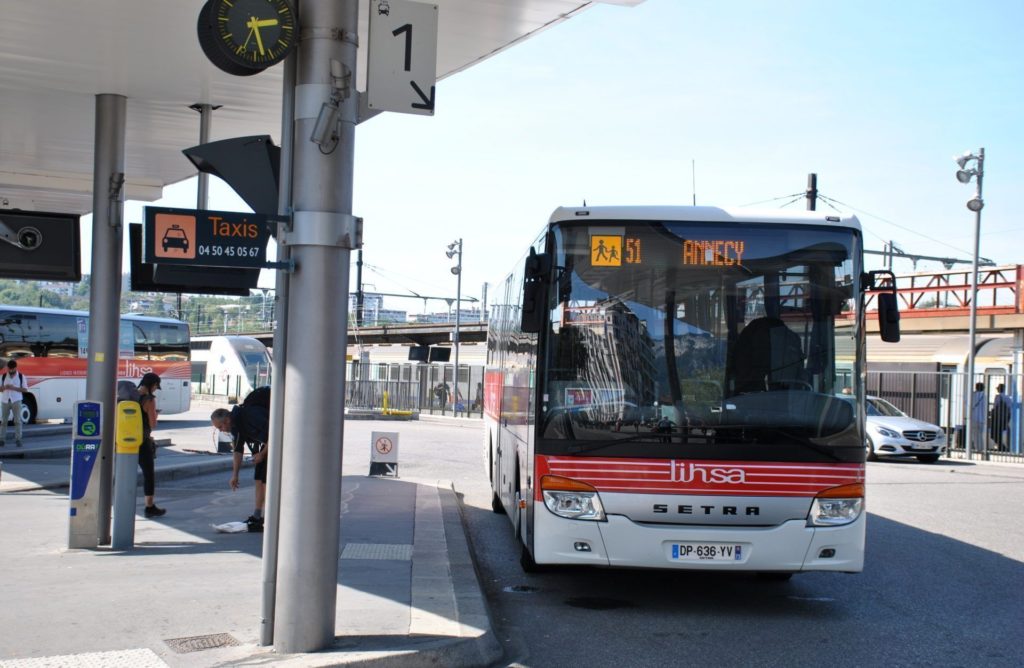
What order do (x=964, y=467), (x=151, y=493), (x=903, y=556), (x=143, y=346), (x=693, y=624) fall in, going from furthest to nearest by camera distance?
(x=143, y=346), (x=964, y=467), (x=151, y=493), (x=903, y=556), (x=693, y=624)

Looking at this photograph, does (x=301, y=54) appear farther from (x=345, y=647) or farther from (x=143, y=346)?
(x=143, y=346)

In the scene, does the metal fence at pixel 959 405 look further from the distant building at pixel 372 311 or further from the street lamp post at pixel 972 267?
the distant building at pixel 372 311

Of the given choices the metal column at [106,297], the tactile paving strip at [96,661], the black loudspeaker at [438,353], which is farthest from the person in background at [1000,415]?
the black loudspeaker at [438,353]

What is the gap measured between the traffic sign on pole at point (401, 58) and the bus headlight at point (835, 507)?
418 centimetres

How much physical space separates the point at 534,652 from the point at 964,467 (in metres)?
19.8

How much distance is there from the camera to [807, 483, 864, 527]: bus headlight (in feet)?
26.0

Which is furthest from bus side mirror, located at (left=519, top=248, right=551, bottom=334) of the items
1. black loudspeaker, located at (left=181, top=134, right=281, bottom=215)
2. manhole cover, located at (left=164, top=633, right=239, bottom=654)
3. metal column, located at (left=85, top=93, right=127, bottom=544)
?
metal column, located at (left=85, top=93, right=127, bottom=544)

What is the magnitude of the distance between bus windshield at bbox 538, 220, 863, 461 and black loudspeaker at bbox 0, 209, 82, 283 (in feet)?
19.5

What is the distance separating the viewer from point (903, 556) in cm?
1109

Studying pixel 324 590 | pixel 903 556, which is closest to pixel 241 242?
pixel 324 590

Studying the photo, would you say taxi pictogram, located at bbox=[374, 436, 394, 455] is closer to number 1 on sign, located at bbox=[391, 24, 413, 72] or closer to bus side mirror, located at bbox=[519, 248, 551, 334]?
bus side mirror, located at bbox=[519, 248, 551, 334]

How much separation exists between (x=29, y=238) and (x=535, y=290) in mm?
6164

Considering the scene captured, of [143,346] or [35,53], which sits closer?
[35,53]

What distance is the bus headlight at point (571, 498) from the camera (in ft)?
26.0
